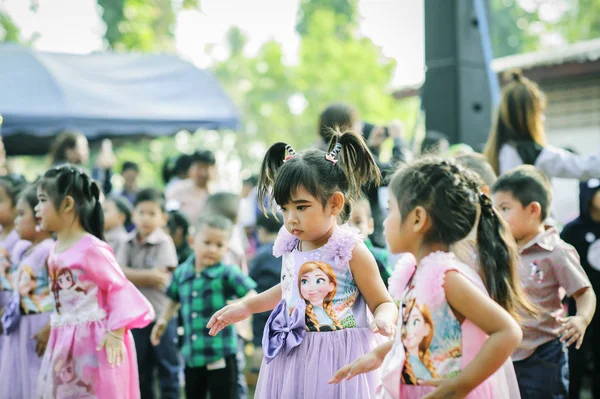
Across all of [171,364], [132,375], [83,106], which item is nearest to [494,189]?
[132,375]

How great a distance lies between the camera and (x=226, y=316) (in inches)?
128

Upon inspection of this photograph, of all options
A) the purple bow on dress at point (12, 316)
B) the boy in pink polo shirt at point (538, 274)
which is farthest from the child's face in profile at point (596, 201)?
the purple bow on dress at point (12, 316)

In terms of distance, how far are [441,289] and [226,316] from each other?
1.14m

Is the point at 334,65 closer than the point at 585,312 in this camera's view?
No

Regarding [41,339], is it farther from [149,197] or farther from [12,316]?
[149,197]

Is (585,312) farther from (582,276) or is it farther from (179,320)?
(179,320)

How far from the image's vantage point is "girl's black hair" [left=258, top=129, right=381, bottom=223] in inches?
120

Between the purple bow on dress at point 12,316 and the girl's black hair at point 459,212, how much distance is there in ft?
9.99

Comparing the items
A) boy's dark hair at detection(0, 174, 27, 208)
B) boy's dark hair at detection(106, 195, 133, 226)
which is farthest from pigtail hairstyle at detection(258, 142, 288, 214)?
boy's dark hair at detection(106, 195, 133, 226)

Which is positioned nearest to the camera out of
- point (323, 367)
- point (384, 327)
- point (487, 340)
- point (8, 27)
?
point (487, 340)

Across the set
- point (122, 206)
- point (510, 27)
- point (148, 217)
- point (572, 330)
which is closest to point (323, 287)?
point (572, 330)

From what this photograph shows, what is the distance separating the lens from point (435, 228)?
258cm

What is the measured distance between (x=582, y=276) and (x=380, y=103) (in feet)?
96.7

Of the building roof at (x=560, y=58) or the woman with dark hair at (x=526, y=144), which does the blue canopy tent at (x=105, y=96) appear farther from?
the woman with dark hair at (x=526, y=144)
